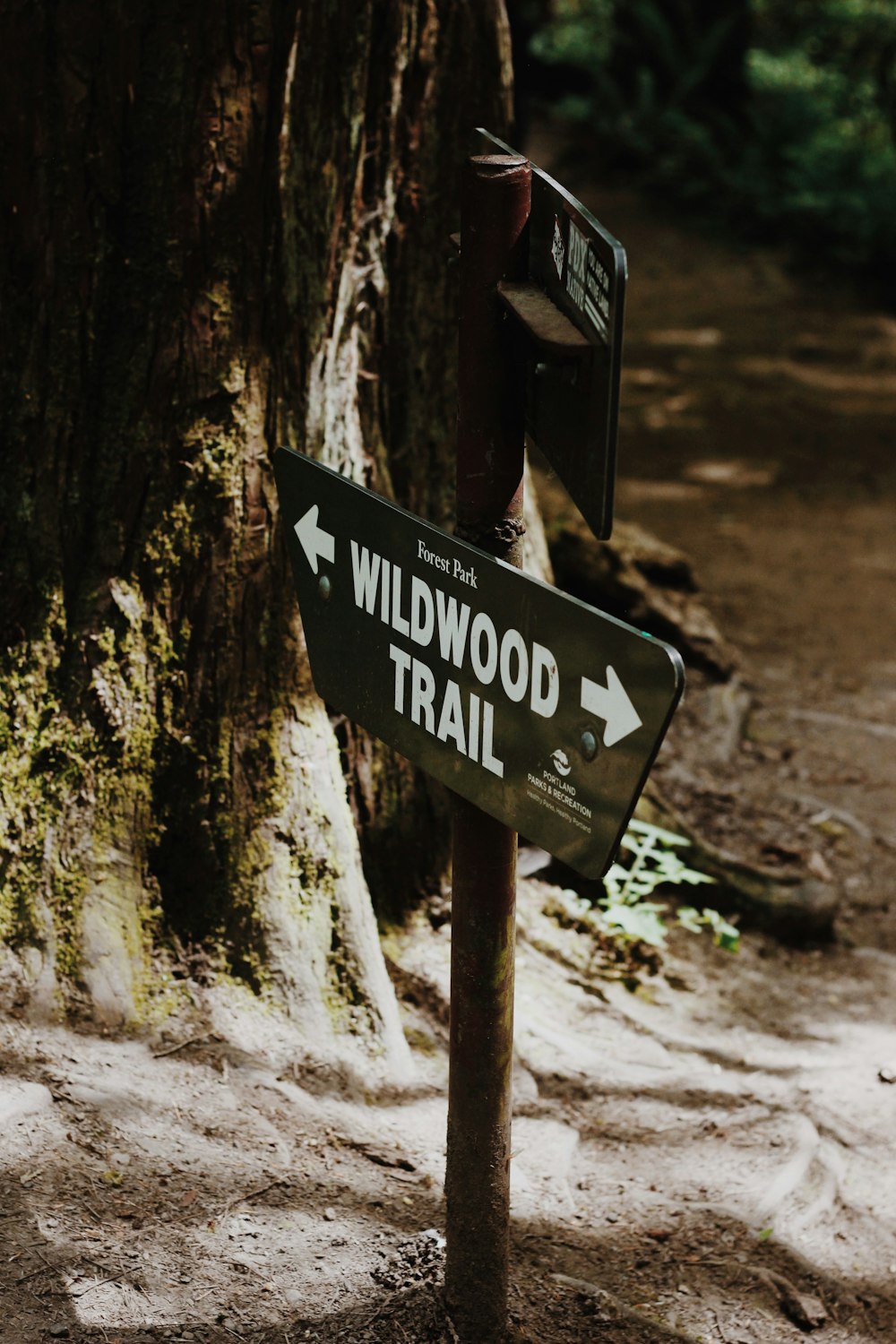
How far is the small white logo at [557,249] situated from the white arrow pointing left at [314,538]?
54cm

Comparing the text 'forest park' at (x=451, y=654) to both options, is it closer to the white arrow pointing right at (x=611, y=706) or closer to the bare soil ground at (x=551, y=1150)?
the white arrow pointing right at (x=611, y=706)

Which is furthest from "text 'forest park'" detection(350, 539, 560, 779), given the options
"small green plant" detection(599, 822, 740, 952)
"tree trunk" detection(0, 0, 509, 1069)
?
"small green plant" detection(599, 822, 740, 952)

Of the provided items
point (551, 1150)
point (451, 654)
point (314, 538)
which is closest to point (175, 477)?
point (314, 538)

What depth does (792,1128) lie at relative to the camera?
334cm

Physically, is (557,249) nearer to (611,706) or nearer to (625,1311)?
(611,706)

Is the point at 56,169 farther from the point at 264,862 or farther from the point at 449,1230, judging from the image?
the point at 449,1230

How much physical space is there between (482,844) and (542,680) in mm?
361

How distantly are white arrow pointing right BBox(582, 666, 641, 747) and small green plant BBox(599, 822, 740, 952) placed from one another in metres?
2.31

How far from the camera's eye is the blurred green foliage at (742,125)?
520 inches

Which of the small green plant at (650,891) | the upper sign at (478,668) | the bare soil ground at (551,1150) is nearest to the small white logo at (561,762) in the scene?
the upper sign at (478,668)

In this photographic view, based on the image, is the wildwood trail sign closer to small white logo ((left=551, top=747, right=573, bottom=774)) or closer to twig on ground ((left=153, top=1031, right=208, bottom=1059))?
small white logo ((left=551, top=747, right=573, bottom=774))

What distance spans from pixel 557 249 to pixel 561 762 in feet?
2.10

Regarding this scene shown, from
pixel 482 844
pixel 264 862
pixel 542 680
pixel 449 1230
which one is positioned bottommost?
pixel 449 1230

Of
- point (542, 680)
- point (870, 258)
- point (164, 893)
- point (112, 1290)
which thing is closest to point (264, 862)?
point (164, 893)
